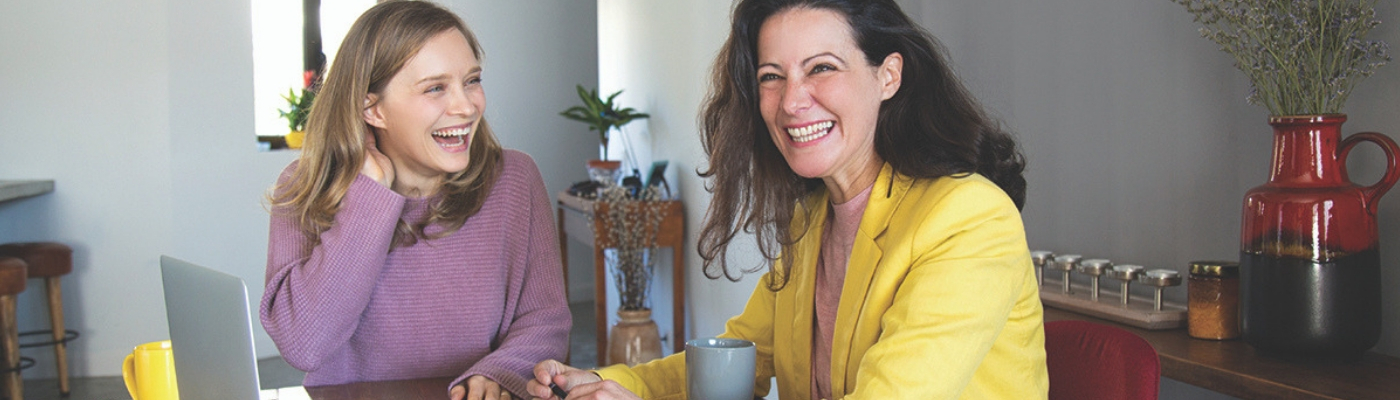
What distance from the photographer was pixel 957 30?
2.46 m

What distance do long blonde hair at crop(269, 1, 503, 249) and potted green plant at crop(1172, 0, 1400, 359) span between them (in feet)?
3.92

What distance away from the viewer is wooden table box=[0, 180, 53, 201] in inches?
171

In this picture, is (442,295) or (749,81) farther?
(442,295)

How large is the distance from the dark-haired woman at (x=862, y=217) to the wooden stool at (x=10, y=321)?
3317 millimetres

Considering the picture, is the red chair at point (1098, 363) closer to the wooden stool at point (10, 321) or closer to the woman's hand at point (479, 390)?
the woman's hand at point (479, 390)

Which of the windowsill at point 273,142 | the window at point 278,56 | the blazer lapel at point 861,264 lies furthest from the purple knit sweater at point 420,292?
the window at point 278,56

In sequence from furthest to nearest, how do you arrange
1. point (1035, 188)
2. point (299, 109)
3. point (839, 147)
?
point (299, 109)
point (1035, 188)
point (839, 147)

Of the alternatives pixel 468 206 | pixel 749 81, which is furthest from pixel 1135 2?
pixel 468 206

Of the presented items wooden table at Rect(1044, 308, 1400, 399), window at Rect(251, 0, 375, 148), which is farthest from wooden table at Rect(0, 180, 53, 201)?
wooden table at Rect(1044, 308, 1400, 399)

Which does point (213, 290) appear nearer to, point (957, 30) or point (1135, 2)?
point (1135, 2)

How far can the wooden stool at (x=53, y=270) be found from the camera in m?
4.36

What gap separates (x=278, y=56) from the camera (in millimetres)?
5770

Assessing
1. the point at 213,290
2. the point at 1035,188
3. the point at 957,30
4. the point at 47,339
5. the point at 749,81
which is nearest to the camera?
the point at 213,290

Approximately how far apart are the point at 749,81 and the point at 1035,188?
3.25 feet
